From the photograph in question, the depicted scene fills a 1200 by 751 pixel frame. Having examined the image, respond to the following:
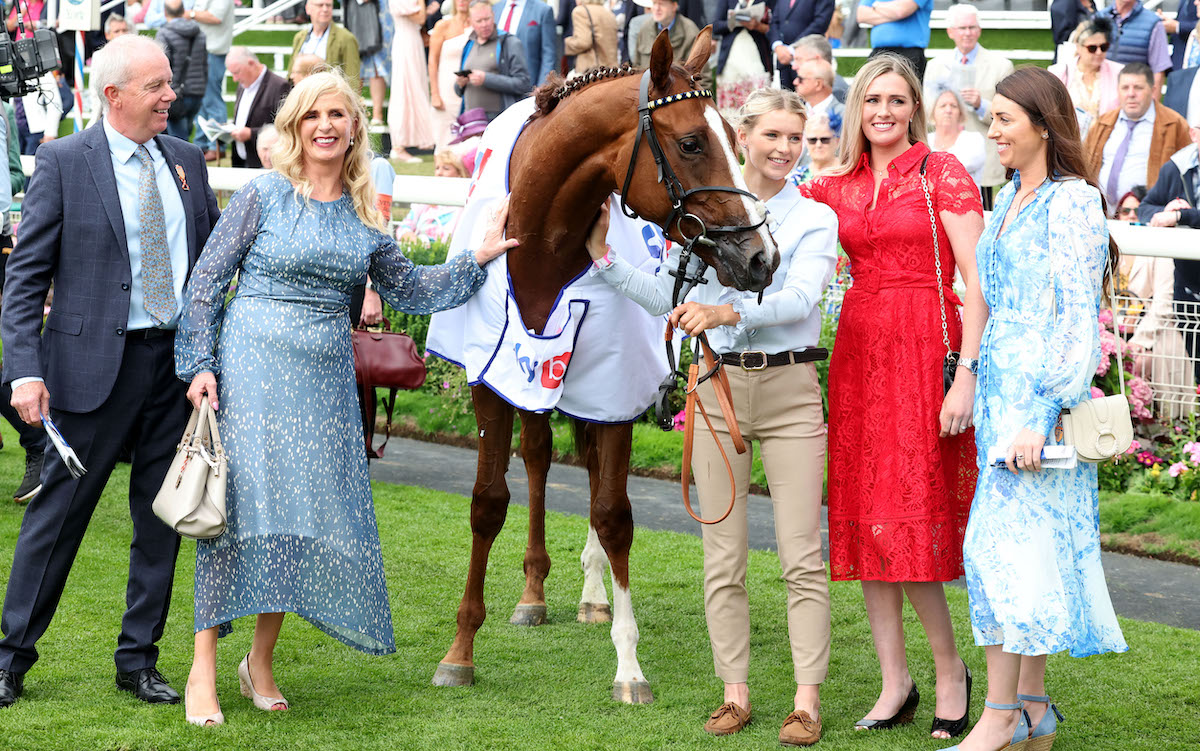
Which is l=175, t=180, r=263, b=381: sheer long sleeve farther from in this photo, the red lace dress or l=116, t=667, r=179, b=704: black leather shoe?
the red lace dress

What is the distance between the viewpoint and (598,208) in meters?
4.30

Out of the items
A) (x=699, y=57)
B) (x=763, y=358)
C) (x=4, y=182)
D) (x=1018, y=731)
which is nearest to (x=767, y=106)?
(x=699, y=57)

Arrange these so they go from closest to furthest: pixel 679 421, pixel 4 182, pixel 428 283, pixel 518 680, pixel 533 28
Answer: pixel 428 283
pixel 518 680
pixel 4 182
pixel 679 421
pixel 533 28

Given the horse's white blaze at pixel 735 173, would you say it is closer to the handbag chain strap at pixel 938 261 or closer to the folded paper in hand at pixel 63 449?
the handbag chain strap at pixel 938 261

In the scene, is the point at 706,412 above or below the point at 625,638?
above

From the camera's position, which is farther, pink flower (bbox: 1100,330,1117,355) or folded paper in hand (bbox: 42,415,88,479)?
pink flower (bbox: 1100,330,1117,355)

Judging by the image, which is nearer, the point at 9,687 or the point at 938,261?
the point at 938,261

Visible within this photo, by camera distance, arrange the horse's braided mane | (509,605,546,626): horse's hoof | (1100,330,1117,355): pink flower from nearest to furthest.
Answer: the horse's braided mane
(509,605,546,626): horse's hoof
(1100,330,1117,355): pink flower

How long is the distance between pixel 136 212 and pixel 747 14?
25.7 ft

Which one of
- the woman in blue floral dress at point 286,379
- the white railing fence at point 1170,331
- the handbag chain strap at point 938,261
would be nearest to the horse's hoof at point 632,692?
the woman in blue floral dress at point 286,379

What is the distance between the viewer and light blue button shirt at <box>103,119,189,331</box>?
418 centimetres

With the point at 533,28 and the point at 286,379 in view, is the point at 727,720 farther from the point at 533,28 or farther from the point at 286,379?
the point at 533,28

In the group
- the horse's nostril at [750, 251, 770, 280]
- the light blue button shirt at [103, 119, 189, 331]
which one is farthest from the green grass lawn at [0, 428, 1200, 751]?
the horse's nostril at [750, 251, 770, 280]

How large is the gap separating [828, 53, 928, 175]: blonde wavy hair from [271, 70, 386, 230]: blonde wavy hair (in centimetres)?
150
